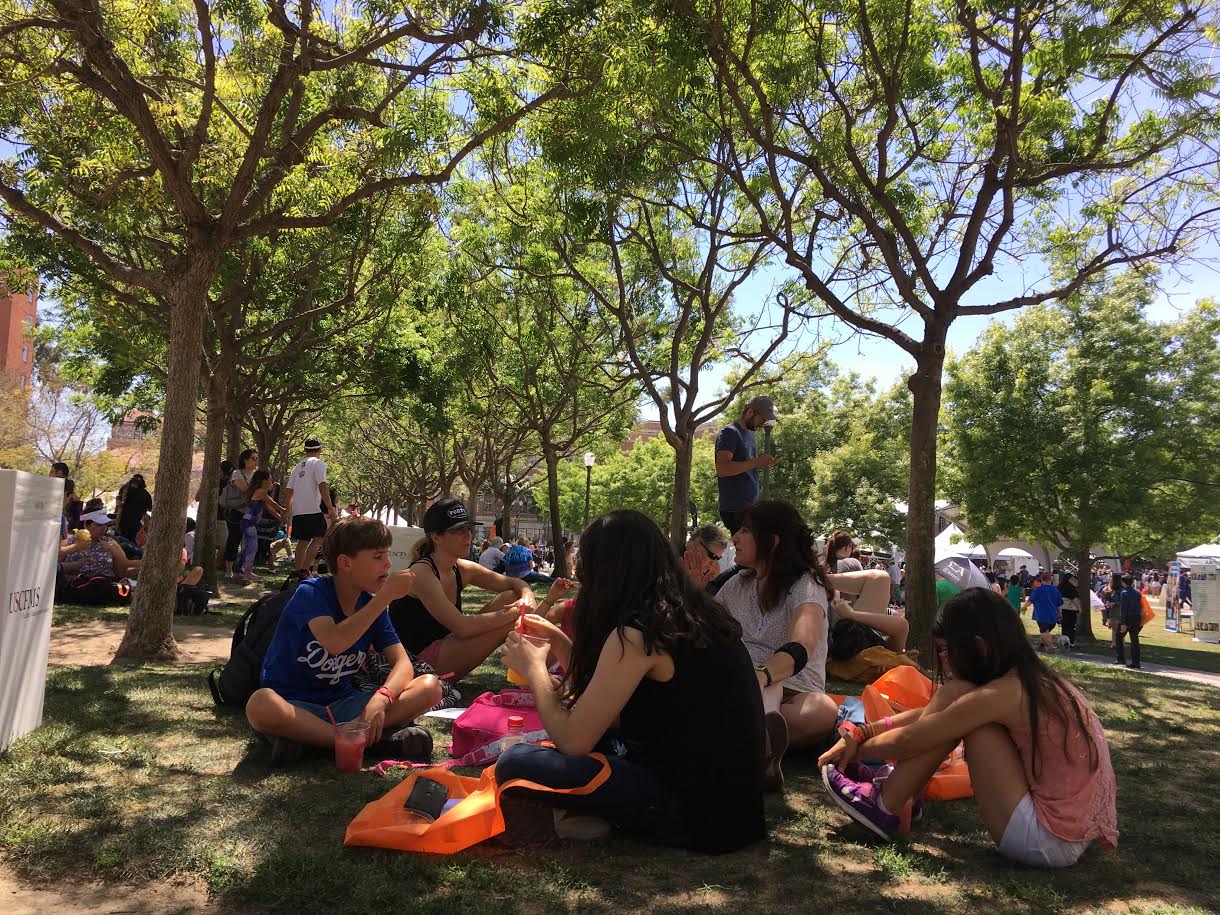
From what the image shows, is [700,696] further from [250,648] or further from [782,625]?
[250,648]

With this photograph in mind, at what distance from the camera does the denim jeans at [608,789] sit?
3131 millimetres

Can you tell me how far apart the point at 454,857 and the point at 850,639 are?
4.49 meters

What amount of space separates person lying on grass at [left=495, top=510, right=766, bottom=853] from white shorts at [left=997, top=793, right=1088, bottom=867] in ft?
2.89

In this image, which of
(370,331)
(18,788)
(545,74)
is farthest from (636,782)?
(370,331)

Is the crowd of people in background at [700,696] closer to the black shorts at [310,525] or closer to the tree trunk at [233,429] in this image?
the black shorts at [310,525]

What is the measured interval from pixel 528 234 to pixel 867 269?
230 inches

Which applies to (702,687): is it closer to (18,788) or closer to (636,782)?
(636,782)

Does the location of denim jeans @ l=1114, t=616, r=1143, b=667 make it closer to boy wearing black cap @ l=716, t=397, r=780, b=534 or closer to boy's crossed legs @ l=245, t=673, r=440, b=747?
boy wearing black cap @ l=716, t=397, r=780, b=534

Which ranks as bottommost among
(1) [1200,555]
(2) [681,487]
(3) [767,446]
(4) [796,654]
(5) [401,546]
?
(4) [796,654]

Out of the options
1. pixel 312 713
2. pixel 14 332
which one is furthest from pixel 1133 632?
pixel 14 332

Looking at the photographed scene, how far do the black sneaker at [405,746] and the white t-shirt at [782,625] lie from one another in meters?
1.55

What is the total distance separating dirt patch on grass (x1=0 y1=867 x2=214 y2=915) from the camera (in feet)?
8.67

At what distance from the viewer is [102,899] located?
107 inches

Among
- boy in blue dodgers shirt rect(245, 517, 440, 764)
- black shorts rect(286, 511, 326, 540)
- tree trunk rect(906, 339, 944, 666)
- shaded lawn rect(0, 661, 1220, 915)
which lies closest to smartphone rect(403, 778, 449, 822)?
shaded lawn rect(0, 661, 1220, 915)
